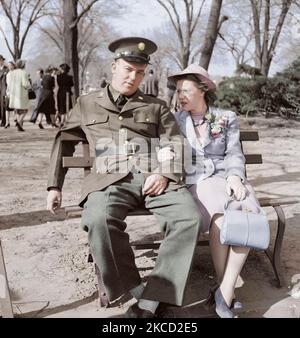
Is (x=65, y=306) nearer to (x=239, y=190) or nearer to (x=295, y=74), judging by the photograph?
(x=239, y=190)

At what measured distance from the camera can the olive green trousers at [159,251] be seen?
2883mm

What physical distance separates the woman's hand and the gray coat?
0.10 m

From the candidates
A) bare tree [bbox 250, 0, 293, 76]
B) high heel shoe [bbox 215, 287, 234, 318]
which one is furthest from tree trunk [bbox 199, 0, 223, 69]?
bare tree [bbox 250, 0, 293, 76]

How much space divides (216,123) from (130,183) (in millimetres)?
847

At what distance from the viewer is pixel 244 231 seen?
2.95 metres

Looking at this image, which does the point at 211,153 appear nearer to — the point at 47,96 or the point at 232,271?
the point at 232,271

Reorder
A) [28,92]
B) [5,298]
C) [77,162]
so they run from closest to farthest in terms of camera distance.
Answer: [5,298]
[77,162]
[28,92]

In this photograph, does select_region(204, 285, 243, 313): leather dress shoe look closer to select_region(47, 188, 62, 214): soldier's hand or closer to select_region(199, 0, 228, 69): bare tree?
select_region(47, 188, 62, 214): soldier's hand

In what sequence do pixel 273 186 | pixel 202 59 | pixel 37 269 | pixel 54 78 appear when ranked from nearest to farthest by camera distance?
pixel 37 269 → pixel 273 186 → pixel 202 59 → pixel 54 78

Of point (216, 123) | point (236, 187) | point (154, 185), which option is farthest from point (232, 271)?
point (216, 123)

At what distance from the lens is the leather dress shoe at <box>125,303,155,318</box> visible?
283 centimetres

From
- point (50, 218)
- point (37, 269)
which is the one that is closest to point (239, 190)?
point (37, 269)

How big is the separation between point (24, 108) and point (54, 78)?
157cm
